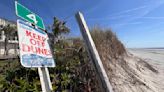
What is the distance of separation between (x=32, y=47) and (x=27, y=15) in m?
0.64

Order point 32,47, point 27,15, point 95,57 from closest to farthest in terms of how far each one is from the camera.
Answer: point 32,47 < point 27,15 < point 95,57

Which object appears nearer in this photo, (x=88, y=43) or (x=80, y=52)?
(x=88, y=43)

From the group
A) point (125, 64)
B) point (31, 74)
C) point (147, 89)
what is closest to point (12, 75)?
point (31, 74)

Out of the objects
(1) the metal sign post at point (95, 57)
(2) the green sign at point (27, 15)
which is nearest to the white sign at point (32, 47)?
(2) the green sign at point (27, 15)

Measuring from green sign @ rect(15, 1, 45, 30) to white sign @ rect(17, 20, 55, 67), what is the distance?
0.14 m

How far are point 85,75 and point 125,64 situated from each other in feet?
9.15

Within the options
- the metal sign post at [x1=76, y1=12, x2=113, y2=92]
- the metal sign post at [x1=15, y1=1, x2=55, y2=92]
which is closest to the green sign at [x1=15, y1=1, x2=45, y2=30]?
the metal sign post at [x1=15, y1=1, x2=55, y2=92]

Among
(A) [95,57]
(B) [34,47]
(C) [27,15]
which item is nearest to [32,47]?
(B) [34,47]

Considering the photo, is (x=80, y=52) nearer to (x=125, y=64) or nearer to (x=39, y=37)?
(x=39, y=37)

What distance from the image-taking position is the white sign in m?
2.67

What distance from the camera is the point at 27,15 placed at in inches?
124

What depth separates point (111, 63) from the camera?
593 cm

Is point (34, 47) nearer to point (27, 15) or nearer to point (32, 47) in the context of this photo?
point (32, 47)

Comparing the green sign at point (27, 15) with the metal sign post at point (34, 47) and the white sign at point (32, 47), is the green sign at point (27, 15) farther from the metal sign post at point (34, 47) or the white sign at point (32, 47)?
the white sign at point (32, 47)
